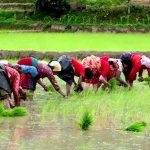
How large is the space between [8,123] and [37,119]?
20.8 inches

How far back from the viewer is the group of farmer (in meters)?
10.5

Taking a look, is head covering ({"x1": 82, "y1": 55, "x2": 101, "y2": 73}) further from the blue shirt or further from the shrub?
the shrub

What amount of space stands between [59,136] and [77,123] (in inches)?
35.2

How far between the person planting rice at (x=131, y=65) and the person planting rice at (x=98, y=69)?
0.59 metres

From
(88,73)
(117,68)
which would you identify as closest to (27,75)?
(88,73)

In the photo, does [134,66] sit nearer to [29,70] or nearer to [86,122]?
[29,70]

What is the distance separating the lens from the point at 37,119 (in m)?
9.77

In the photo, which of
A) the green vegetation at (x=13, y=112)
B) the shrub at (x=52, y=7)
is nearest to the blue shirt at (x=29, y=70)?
the green vegetation at (x=13, y=112)

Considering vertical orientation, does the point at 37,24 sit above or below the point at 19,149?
below

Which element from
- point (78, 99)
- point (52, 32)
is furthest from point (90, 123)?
point (52, 32)

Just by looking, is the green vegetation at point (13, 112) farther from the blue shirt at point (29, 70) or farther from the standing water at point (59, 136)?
the blue shirt at point (29, 70)

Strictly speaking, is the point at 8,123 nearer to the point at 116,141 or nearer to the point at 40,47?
the point at 116,141

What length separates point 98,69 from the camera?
12531 mm

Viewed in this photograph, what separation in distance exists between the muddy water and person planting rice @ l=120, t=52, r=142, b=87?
3590 mm
